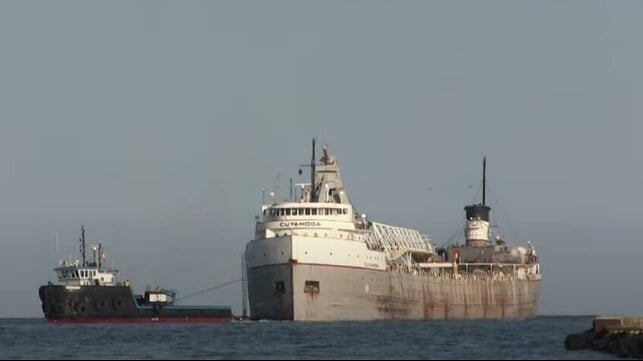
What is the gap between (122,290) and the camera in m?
127

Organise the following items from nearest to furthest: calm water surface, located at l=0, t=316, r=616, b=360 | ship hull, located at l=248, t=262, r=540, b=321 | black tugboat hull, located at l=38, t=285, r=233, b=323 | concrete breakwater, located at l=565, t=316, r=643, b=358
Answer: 1. concrete breakwater, located at l=565, t=316, r=643, b=358
2. calm water surface, located at l=0, t=316, r=616, b=360
3. ship hull, located at l=248, t=262, r=540, b=321
4. black tugboat hull, located at l=38, t=285, r=233, b=323

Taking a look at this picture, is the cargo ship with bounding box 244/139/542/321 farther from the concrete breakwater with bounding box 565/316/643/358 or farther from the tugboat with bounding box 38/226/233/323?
the concrete breakwater with bounding box 565/316/643/358

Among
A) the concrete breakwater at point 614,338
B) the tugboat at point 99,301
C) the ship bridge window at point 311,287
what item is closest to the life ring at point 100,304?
the tugboat at point 99,301

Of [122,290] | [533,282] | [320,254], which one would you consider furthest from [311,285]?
[533,282]

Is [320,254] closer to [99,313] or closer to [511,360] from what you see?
[99,313]

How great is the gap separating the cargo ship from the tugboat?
1253 cm

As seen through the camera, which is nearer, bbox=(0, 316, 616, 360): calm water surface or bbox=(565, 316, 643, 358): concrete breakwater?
bbox=(565, 316, 643, 358): concrete breakwater

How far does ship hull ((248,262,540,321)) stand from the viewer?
113 m

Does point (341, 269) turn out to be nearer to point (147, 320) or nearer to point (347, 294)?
point (347, 294)

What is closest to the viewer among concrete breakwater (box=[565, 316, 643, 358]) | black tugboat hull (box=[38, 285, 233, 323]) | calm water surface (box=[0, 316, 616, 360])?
concrete breakwater (box=[565, 316, 643, 358])

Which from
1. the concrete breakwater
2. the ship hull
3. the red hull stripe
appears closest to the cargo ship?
the ship hull

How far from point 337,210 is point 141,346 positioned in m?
37.0

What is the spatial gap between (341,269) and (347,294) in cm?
264

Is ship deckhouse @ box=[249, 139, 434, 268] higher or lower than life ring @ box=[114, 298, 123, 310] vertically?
higher
